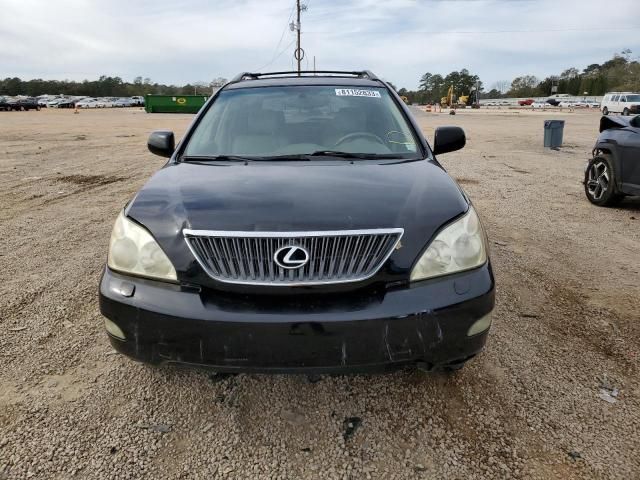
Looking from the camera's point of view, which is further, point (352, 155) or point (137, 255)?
point (352, 155)

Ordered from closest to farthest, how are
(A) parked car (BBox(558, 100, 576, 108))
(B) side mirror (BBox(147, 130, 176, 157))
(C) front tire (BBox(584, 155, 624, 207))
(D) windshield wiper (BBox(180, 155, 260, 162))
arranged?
(D) windshield wiper (BBox(180, 155, 260, 162)) → (B) side mirror (BBox(147, 130, 176, 157)) → (C) front tire (BBox(584, 155, 624, 207)) → (A) parked car (BBox(558, 100, 576, 108))

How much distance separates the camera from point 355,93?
3.48m

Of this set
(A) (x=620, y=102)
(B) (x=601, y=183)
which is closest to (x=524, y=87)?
(A) (x=620, y=102)

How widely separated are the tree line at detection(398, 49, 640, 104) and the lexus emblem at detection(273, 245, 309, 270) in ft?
296

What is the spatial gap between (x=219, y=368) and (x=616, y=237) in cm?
484

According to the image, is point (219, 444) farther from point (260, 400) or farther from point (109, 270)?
point (109, 270)

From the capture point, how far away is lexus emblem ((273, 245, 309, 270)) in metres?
1.89

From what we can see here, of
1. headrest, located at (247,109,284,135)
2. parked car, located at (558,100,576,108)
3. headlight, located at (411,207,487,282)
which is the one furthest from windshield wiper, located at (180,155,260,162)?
parked car, located at (558,100,576,108)

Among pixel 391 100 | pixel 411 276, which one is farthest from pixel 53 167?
pixel 411 276

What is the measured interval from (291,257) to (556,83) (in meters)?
122

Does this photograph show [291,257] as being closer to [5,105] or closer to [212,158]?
[212,158]

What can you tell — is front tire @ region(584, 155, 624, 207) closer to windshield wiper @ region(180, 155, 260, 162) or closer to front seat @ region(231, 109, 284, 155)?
front seat @ region(231, 109, 284, 155)

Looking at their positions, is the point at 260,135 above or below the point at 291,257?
above

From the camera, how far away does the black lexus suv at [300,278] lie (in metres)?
1.87
